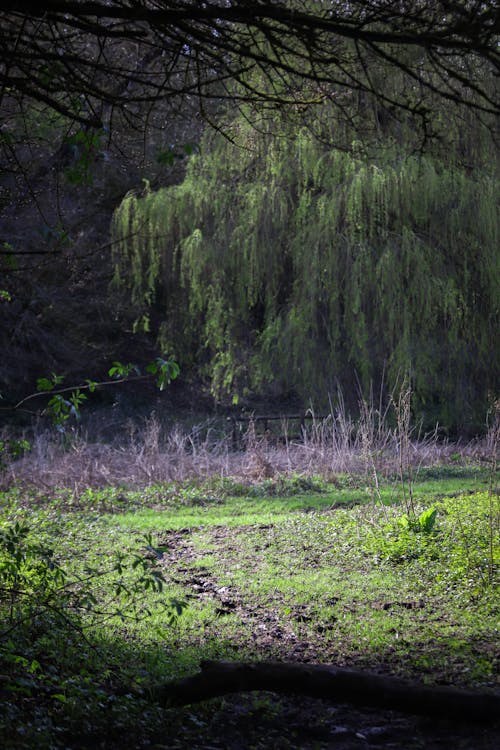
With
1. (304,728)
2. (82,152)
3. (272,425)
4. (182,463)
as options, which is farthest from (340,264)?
(304,728)

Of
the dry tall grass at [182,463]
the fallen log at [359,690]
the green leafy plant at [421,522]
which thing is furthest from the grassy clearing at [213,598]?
the dry tall grass at [182,463]

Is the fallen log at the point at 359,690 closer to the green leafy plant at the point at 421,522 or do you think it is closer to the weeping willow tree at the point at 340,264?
the green leafy plant at the point at 421,522

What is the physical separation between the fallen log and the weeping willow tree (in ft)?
41.0

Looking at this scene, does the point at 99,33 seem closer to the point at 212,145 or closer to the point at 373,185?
the point at 373,185

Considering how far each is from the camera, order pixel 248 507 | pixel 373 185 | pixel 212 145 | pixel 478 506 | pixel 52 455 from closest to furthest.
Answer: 1. pixel 478 506
2. pixel 248 507
3. pixel 52 455
4. pixel 373 185
5. pixel 212 145

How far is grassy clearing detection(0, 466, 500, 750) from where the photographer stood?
3980 millimetres

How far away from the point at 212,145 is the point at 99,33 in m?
16.4

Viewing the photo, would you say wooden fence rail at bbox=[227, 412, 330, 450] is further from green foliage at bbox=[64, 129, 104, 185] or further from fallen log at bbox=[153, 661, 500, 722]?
fallen log at bbox=[153, 661, 500, 722]

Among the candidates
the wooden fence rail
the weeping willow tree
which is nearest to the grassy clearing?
the wooden fence rail

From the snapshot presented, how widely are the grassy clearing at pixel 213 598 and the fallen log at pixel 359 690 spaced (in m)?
0.29

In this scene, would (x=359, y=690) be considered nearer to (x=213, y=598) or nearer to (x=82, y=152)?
(x=213, y=598)

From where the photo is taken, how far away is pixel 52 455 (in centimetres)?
1327

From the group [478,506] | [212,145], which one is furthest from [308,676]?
[212,145]

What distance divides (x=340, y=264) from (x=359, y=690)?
13.7 metres
